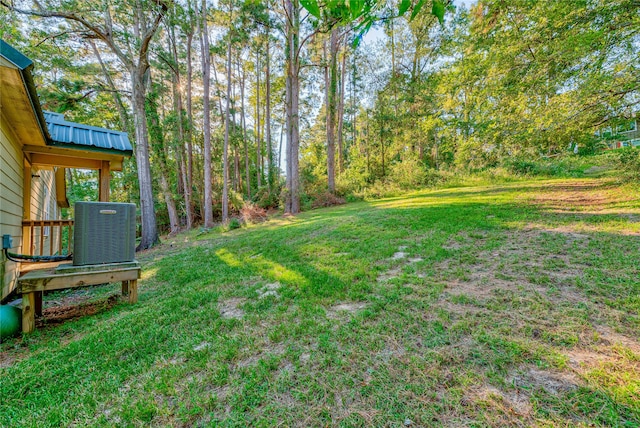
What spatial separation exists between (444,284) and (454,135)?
6.78 m

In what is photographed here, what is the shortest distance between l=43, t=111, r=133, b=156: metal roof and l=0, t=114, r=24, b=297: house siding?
1.59 feet

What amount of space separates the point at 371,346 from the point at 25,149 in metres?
5.97

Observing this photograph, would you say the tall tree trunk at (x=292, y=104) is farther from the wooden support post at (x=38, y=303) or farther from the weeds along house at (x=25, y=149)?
the wooden support post at (x=38, y=303)

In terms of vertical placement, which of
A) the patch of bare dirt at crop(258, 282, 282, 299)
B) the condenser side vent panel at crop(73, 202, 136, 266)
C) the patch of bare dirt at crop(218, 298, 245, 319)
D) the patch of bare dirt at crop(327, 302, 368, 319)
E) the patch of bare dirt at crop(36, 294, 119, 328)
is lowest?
the patch of bare dirt at crop(36, 294, 119, 328)

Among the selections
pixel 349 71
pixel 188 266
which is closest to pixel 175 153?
pixel 188 266

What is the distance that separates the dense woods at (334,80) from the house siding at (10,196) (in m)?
4.19

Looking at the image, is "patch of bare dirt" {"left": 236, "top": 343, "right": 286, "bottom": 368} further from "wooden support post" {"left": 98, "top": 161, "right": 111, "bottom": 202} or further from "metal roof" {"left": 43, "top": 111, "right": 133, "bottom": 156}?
"wooden support post" {"left": 98, "top": 161, "right": 111, "bottom": 202}

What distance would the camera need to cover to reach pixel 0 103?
→ 2.83 meters

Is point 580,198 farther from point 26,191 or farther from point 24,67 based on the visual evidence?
point 26,191

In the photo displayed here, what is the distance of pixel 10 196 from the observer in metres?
3.55

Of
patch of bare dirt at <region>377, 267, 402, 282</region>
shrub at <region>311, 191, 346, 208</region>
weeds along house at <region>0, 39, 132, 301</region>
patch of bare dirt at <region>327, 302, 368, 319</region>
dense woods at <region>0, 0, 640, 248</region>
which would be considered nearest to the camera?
patch of bare dirt at <region>327, 302, 368, 319</region>

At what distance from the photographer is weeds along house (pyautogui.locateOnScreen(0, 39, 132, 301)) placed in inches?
101

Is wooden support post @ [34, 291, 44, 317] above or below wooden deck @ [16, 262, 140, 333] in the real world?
below

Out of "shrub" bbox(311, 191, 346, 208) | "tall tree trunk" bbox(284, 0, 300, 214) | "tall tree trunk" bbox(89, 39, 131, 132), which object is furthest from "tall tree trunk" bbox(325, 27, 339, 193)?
"tall tree trunk" bbox(89, 39, 131, 132)
